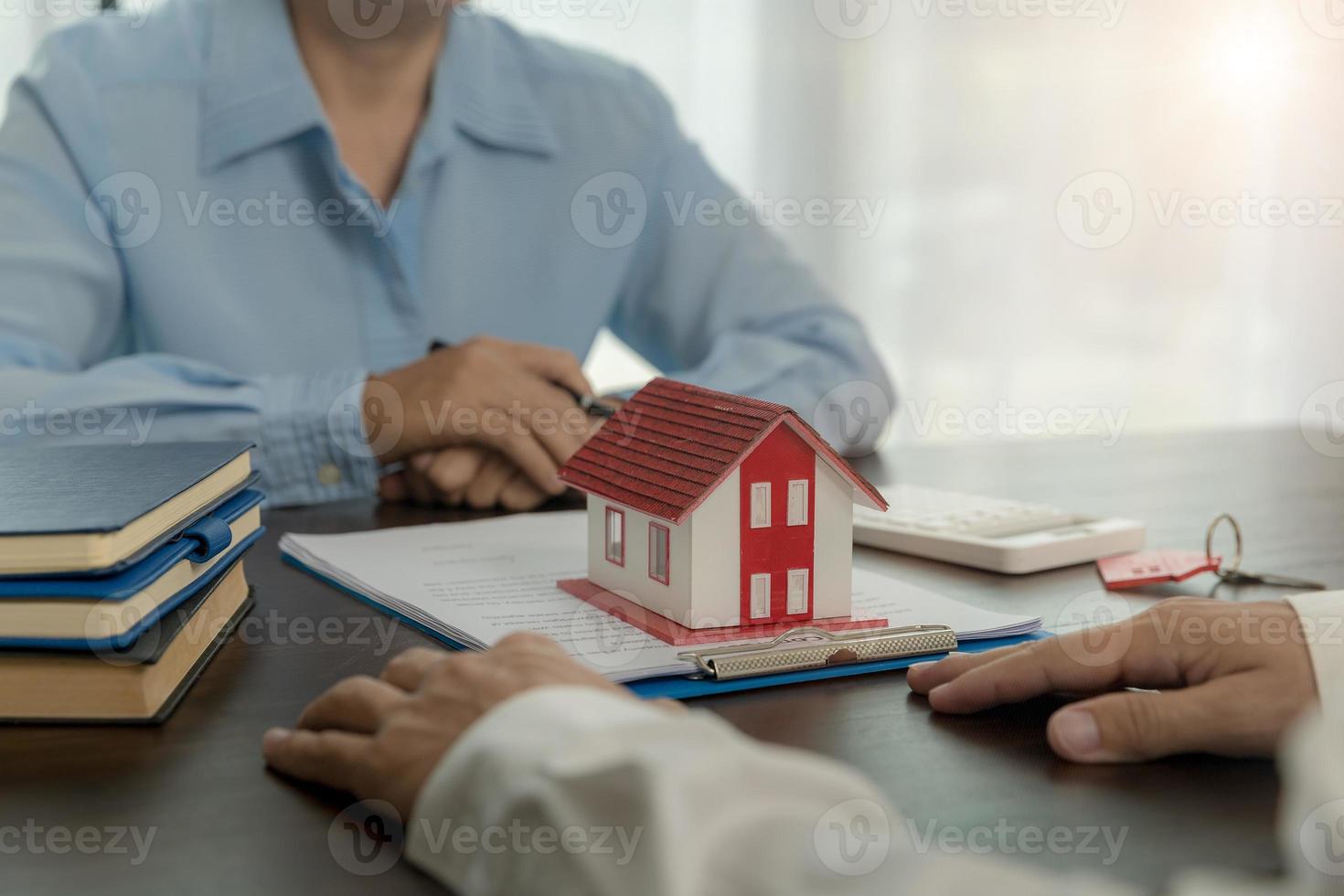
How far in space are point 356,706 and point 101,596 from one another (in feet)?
0.47

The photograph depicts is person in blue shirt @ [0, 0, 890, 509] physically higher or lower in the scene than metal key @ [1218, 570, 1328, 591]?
higher

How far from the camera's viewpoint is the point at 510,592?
78cm

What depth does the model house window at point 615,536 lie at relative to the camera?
76cm

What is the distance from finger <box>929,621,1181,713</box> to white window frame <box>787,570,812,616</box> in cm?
12

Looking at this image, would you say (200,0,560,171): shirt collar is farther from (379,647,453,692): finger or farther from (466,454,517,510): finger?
(379,647,453,692): finger

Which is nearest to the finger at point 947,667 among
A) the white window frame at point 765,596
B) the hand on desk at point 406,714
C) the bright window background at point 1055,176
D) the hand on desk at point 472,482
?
the white window frame at point 765,596

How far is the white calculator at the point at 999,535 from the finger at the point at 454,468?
372 mm

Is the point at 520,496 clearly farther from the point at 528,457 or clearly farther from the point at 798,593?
the point at 798,593

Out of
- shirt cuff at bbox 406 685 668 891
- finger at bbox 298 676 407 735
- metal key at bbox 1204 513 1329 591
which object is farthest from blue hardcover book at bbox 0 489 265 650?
metal key at bbox 1204 513 1329 591

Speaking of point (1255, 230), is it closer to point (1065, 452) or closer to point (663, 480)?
point (1065, 452)

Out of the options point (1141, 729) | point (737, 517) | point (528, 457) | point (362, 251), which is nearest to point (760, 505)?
point (737, 517)

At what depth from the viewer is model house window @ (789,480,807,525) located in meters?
0.71

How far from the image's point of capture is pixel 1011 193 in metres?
2.92

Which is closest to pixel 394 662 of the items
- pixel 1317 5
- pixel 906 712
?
pixel 906 712
